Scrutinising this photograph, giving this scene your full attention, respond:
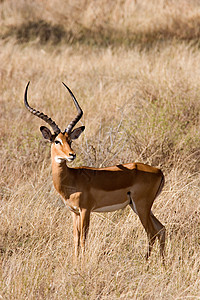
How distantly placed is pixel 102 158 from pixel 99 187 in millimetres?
1727

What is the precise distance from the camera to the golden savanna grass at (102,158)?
12.8ft

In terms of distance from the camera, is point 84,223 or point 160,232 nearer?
point 84,223

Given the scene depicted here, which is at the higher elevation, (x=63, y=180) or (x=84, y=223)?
(x=63, y=180)

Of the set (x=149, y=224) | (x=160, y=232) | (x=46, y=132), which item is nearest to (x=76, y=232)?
(x=149, y=224)

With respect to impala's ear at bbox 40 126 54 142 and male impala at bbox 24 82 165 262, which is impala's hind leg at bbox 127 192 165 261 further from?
impala's ear at bbox 40 126 54 142

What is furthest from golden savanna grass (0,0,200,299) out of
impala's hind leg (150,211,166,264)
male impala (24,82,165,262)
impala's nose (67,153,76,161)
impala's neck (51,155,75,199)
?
impala's nose (67,153,76,161)

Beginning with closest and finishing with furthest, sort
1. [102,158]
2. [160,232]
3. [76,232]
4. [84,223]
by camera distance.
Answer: [84,223] → [76,232] → [160,232] → [102,158]

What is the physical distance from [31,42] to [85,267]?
35.9 ft

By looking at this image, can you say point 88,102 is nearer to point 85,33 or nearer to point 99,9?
point 85,33

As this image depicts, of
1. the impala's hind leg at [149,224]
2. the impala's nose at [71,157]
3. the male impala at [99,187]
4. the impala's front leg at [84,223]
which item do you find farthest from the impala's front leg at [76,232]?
the impala's nose at [71,157]

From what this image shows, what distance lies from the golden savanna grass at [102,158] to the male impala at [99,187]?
332 millimetres

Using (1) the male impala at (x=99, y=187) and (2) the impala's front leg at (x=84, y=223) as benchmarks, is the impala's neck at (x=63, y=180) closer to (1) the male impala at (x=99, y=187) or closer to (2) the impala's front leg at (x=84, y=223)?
(1) the male impala at (x=99, y=187)

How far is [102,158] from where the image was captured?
6.01 m

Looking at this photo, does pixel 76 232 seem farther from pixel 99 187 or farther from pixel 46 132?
pixel 46 132
